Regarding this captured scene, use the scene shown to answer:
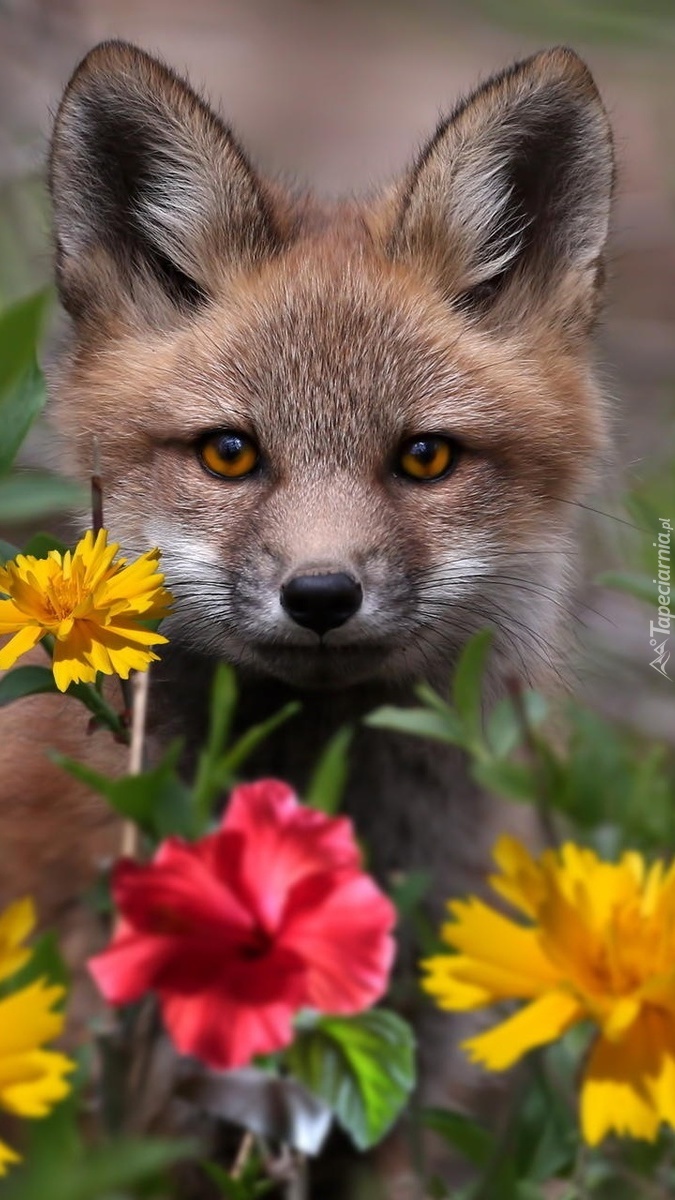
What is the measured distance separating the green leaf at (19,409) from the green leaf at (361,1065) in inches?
29.1

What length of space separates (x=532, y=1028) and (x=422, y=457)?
1545 mm

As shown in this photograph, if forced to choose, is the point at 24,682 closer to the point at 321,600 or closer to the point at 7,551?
the point at 7,551

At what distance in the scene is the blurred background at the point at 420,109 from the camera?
364 centimetres

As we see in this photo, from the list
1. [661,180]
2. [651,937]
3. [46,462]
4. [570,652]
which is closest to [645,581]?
[651,937]

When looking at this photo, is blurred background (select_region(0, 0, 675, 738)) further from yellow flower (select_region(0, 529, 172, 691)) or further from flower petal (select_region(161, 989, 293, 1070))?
flower petal (select_region(161, 989, 293, 1070))

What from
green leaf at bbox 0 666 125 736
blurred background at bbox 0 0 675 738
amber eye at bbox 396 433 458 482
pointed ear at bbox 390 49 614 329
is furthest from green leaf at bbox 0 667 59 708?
pointed ear at bbox 390 49 614 329

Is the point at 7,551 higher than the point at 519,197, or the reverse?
the point at 519,197

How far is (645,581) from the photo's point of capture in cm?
171

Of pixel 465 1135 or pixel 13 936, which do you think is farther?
pixel 465 1135

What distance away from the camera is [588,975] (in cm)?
111

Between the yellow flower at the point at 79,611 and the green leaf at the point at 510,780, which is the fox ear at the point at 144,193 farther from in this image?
the green leaf at the point at 510,780

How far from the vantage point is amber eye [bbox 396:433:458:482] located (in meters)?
2.51

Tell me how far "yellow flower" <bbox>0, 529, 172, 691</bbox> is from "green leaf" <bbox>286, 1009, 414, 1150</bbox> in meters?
0.47

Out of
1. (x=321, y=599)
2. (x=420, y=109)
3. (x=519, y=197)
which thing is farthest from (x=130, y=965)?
(x=420, y=109)
